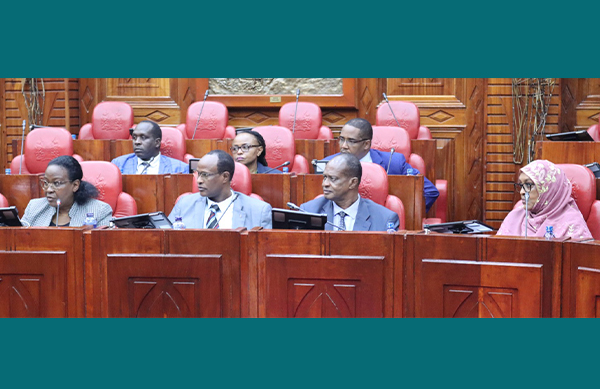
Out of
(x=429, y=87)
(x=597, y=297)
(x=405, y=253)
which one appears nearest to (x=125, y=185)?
(x=405, y=253)

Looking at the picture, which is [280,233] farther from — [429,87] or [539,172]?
[429,87]

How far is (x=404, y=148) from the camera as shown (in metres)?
4.61

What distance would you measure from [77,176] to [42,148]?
146cm

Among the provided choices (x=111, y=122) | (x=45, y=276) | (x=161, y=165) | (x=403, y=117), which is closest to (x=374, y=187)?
(x=45, y=276)

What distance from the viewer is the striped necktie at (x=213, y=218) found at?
3.20 m

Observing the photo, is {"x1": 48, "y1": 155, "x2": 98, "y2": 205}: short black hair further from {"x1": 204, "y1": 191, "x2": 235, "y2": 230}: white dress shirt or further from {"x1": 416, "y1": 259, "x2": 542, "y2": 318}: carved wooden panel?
{"x1": 416, "y1": 259, "x2": 542, "y2": 318}: carved wooden panel

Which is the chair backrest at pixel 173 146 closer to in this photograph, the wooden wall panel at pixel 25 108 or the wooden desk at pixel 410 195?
the wooden desk at pixel 410 195

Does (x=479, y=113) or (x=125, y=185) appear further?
(x=479, y=113)

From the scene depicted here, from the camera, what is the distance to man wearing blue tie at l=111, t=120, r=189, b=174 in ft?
15.0

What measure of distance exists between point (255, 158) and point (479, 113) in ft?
8.86

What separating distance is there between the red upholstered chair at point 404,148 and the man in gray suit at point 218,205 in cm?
150

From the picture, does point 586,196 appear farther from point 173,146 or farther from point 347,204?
point 173,146

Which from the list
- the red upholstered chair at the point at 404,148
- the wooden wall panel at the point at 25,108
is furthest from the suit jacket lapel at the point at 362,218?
the wooden wall panel at the point at 25,108

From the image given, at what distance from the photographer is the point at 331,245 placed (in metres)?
2.32
